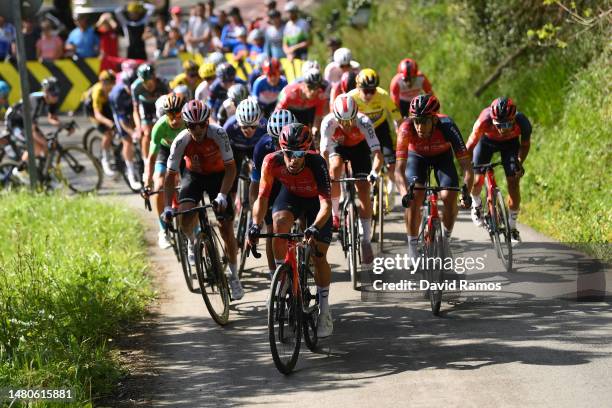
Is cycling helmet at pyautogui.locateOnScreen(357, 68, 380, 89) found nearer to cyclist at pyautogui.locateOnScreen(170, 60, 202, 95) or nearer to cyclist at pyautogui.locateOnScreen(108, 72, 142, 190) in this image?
cyclist at pyautogui.locateOnScreen(170, 60, 202, 95)

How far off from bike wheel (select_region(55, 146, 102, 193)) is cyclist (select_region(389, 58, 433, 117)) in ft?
17.8

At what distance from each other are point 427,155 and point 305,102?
3080mm

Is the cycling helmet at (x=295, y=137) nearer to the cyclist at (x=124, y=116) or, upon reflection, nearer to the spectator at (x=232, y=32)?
the cyclist at (x=124, y=116)

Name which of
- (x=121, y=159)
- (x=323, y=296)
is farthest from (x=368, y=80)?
(x=121, y=159)

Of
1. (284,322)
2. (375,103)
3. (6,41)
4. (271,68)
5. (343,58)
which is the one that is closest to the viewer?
(284,322)

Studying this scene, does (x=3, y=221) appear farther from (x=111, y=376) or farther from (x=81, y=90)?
(x=81, y=90)

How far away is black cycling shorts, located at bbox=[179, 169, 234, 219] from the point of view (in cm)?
1101

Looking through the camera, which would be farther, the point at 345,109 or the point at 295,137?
the point at 345,109

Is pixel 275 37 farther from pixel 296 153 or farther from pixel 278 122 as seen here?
pixel 296 153

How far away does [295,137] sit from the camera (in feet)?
30.1

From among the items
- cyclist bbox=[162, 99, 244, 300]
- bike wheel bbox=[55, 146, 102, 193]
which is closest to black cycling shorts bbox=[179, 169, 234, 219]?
cyclist bbox=[162, 99, 244, 300]

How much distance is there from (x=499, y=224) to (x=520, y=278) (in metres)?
0.76

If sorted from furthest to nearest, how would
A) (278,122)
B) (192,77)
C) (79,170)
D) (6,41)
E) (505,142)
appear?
(6,41) → (79,170) → (192,77) → (505,142) → (278,122)

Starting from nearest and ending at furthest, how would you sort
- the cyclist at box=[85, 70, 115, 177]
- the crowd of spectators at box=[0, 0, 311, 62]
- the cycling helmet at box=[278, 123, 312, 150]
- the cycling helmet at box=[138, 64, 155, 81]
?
the cycling helmet at box=[278, 123, 312, 150], the cycling helmet at box=[138, 64, 155, 81], the cyclist at box=[85, 70, 115, 177], the crowd of spectators at box=[0, 0, 311, 62]
